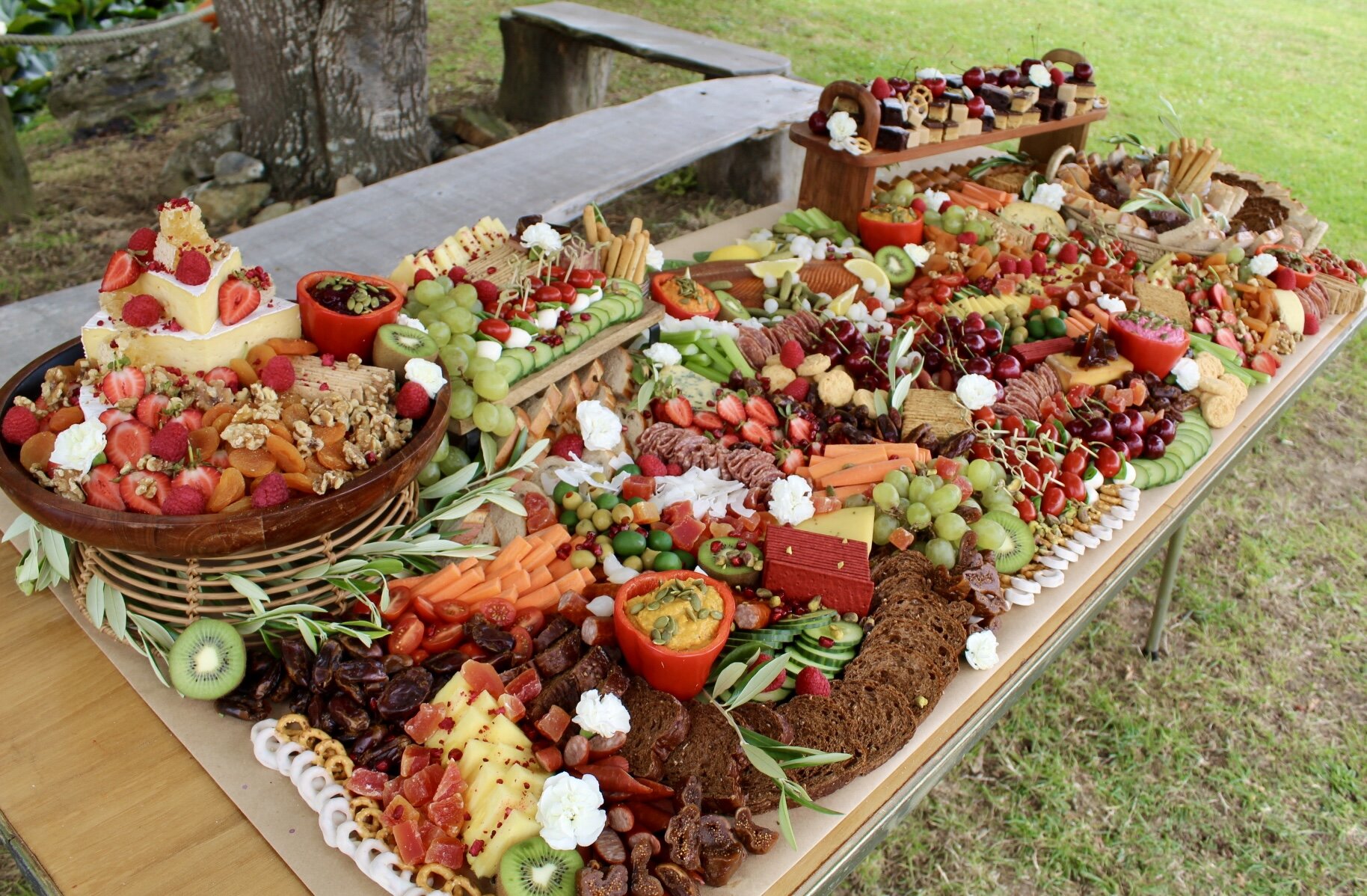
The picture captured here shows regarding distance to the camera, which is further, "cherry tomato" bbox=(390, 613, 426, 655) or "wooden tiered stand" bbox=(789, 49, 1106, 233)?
"wooden tiered stand" bbox=(789, 49, 1106, 233)

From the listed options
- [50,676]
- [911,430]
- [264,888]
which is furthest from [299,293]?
[911,430]

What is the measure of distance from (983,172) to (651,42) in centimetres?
327

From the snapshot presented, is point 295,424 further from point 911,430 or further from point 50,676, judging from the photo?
point 911,430

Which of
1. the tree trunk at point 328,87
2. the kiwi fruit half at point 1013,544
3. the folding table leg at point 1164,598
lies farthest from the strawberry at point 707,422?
the tree trunk at point 328,87

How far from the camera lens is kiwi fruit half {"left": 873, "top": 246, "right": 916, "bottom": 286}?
12.6 feet

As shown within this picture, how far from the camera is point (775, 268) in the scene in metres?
3.66

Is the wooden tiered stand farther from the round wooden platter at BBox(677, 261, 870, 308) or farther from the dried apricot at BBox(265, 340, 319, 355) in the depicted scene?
the dried apricot at BBox(265, 340, 319, 355)

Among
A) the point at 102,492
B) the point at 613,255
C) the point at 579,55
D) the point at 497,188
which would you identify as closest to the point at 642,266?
the point at 613,255

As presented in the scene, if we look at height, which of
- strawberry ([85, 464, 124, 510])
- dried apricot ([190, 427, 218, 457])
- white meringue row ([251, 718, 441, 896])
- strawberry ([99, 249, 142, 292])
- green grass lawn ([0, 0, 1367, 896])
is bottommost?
green grass lawn ([0, 0, 1367, 896])

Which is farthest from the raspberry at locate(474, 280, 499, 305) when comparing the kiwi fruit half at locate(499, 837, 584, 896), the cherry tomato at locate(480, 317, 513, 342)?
the kiwi fruit half at locate(499, 837, 584, 896)

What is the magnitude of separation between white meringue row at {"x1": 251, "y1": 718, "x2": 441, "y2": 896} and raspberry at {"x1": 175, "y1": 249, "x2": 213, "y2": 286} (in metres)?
0.95

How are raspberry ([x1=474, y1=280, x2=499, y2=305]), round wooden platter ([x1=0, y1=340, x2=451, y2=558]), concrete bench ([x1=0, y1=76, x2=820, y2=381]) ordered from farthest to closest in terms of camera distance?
concrete bench ([x1=0, y1=76, x2=820, y2=381]) < raspberry ([x1=474, y1=280, x2=499, y2=305]) < round wooden platter ([x1=0, y1=340, x2=451, y2=558])

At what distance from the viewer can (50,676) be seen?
2121 millimetres

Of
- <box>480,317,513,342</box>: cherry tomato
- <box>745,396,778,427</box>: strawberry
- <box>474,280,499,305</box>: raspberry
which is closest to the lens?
<box>480,317,513,342</box>: cherry tomato
